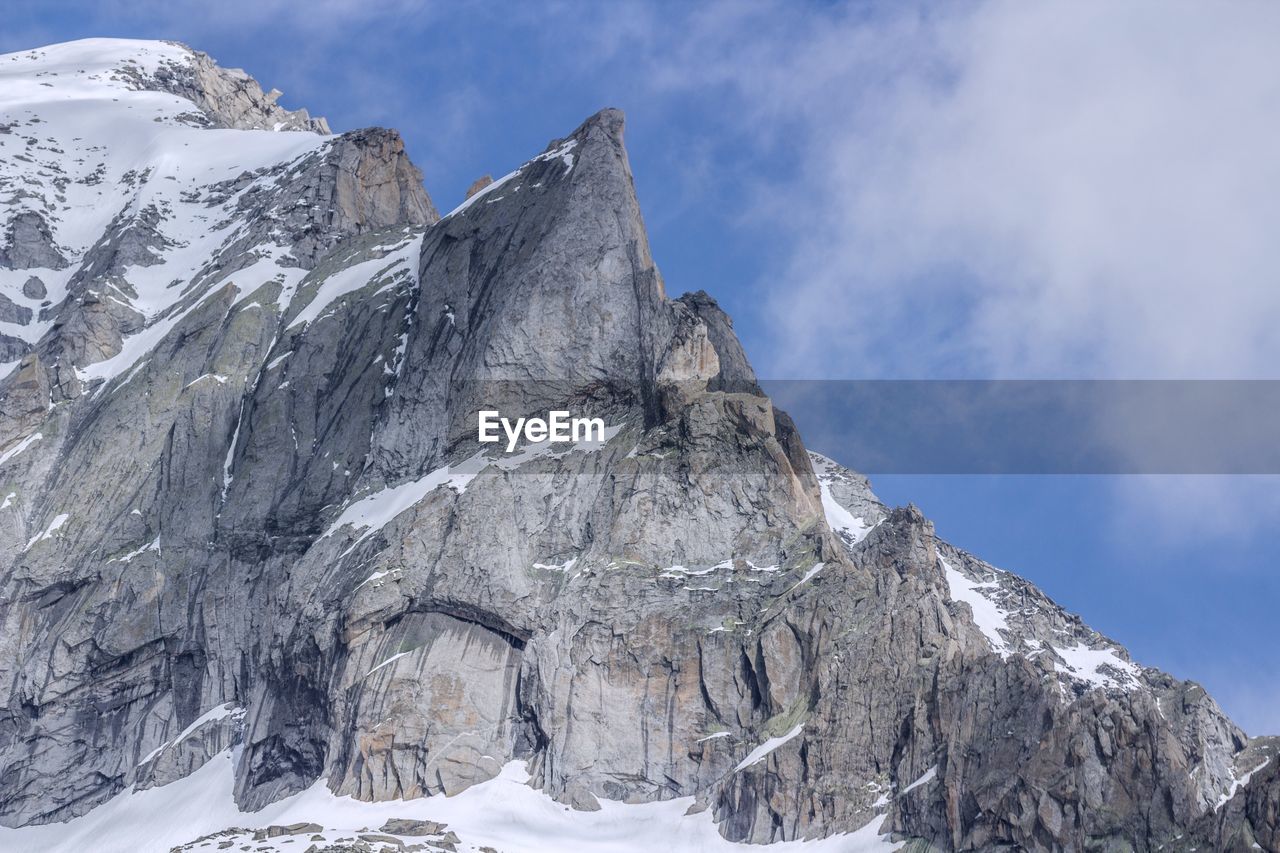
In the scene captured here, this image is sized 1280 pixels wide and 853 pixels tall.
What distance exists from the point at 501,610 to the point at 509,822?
16.8 m

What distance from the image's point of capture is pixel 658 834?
5340 inches

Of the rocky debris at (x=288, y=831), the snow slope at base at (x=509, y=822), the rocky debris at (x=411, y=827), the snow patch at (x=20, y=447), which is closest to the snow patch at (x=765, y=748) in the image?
the snow slope at base at (x=509, y=822)

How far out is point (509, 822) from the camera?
136125mm

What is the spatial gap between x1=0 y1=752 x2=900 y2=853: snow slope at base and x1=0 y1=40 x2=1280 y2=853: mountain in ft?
1.04

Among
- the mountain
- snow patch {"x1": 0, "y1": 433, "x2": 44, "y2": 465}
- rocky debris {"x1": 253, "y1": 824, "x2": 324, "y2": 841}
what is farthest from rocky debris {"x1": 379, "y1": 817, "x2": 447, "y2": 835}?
snow patch {"x1": 0, "y1": 433, "x2": 44, "y2": 465}

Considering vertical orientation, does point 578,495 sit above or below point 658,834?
above

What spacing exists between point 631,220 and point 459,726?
165 feet

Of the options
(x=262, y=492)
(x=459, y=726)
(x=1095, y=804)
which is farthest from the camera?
(x=262, y=492)

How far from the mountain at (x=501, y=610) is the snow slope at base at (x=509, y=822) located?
317 millimetres

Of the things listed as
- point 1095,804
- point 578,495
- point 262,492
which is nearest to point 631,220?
point 578,495

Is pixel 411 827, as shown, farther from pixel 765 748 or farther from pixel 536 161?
pixel 536 161

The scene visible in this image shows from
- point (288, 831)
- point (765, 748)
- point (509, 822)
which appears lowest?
point (288, 831)

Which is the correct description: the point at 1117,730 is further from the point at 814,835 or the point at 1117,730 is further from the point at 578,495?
the point at 578,495

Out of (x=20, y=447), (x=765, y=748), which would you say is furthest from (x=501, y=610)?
(x=20, y=447)
